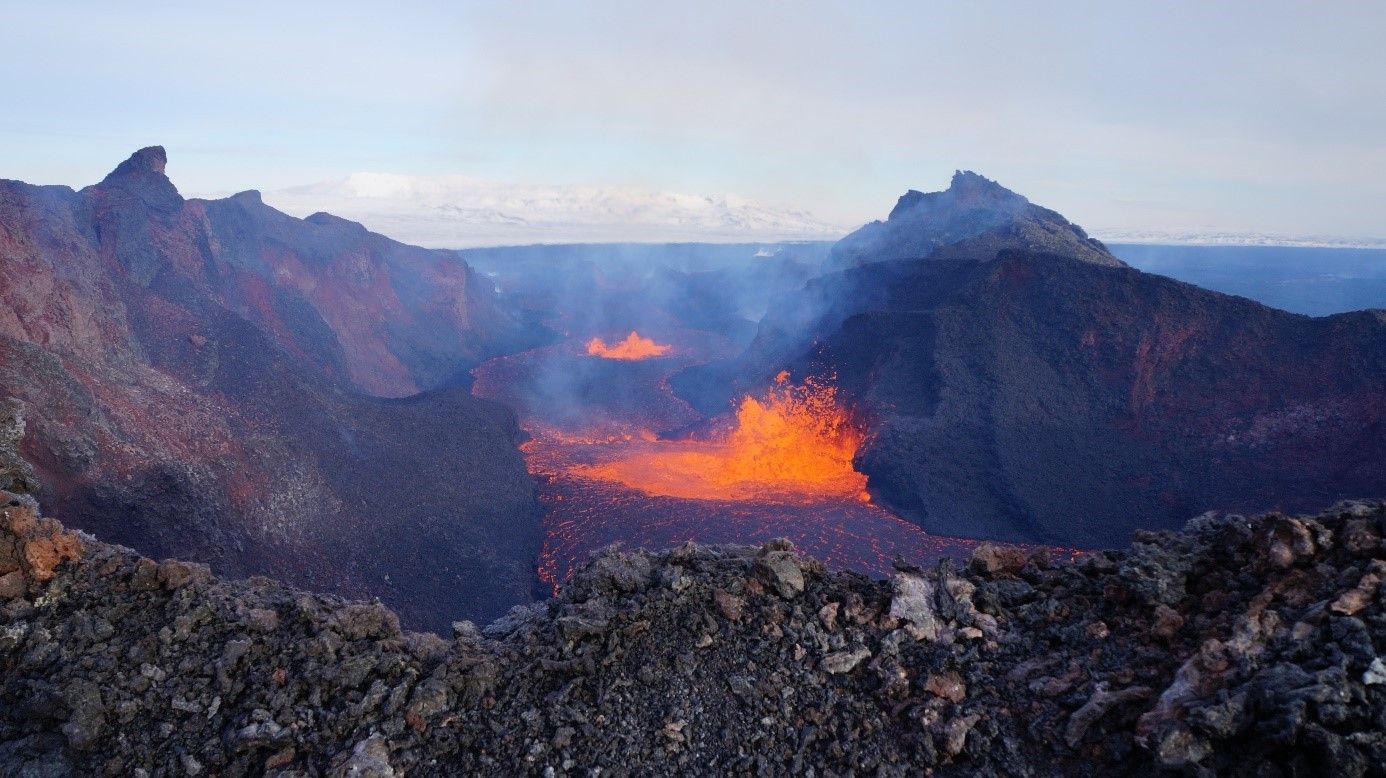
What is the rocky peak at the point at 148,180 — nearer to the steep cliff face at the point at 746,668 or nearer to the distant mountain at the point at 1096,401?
the steep cliff face at the point at 746,668

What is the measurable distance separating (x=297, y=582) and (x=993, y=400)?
25.6m

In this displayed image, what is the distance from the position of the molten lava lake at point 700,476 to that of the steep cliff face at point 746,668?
14868 millimetres

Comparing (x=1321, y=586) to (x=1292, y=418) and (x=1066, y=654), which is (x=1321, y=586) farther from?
(x=1292, y=418)

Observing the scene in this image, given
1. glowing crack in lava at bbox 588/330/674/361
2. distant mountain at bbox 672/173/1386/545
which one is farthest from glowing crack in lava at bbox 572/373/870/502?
glowing crack in lava at bbox 588/330/674/361

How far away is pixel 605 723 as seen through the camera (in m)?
6.19

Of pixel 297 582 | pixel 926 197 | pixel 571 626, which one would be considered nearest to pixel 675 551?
pixel 571 626

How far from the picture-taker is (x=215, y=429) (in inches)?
819

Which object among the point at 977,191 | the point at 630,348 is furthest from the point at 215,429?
the point at 977,191

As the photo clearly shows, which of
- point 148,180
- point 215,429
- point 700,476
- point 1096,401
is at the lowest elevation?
point 700,476

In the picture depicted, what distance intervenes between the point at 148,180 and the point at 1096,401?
3951 cm

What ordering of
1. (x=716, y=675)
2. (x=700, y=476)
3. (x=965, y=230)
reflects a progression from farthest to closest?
(x=965, y=230), (x=700, y=476), (x=716, y=675)

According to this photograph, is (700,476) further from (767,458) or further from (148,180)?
(148,180)

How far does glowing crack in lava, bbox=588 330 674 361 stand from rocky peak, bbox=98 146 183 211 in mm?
38887

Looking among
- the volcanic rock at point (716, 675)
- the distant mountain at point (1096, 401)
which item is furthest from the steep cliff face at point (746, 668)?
the distant mountain at point (1096, 401)
